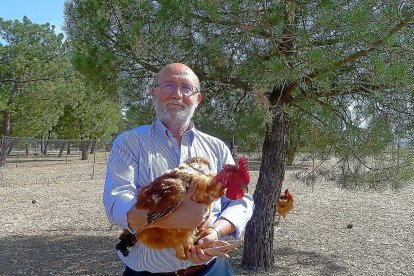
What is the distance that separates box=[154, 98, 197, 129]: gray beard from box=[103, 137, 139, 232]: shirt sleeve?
22 cm

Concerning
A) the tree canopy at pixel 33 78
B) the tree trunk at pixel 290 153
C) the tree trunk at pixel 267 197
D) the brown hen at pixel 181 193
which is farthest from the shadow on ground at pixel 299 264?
the tree canopy at pixel 33 78

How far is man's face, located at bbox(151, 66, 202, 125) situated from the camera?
2.07 metres

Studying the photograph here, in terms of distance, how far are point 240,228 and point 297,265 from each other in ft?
13.0

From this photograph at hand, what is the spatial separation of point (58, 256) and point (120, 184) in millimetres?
4629

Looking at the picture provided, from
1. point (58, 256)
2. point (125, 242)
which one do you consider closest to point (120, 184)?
point (125, 242)

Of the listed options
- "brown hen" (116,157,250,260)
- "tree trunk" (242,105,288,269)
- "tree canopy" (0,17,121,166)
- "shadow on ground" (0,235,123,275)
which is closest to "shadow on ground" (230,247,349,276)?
"tree trunk" (242,105,288,269)

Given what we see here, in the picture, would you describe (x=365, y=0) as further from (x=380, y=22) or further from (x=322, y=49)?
(x=322, y=49)

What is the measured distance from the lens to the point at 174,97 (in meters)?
2.06

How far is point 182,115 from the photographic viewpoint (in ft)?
6.90

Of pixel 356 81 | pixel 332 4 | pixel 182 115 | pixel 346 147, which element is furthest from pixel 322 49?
pixel 182 115

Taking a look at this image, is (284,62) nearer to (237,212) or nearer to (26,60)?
(237,212)

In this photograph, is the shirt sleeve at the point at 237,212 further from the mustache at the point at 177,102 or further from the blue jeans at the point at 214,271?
the mustache at the point at 177,102

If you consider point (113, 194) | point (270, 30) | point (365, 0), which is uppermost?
point (365, 0)

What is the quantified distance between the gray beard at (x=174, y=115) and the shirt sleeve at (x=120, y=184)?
0.71 feet
